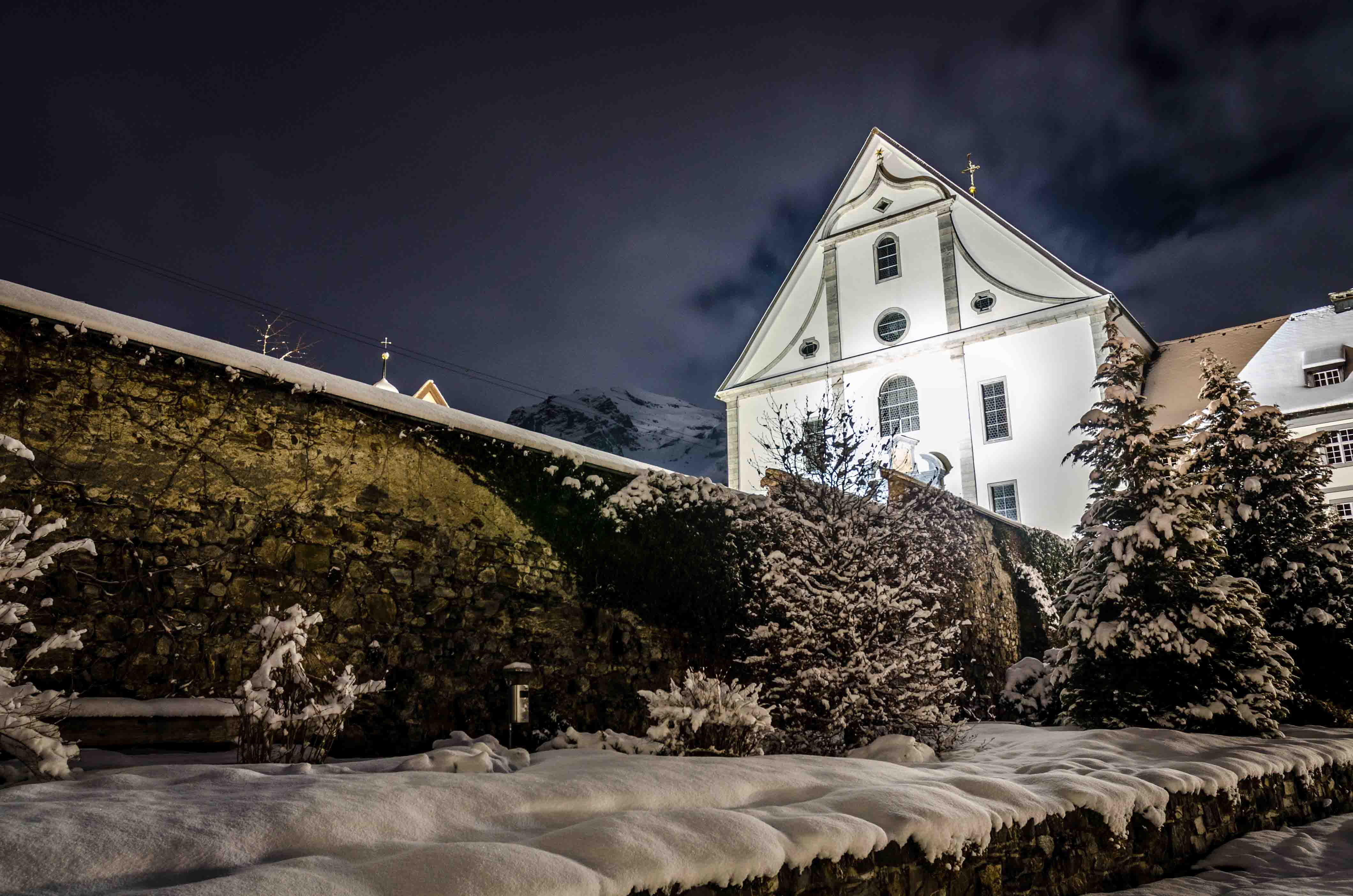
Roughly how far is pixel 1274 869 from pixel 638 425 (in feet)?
232

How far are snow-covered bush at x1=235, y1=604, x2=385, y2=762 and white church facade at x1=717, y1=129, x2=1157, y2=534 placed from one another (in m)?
16.9

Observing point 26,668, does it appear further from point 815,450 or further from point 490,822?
point 815,450

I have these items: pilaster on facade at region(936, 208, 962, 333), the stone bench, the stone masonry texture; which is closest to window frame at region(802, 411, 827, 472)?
the stone masonry texture

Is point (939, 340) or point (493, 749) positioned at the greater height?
point (939, 340)

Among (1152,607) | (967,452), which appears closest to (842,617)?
(1152,607)

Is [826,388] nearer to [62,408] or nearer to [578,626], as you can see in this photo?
[578,626]

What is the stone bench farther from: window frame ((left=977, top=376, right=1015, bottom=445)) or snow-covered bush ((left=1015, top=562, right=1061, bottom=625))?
window frame ((left=977, top=376, right=1015, bottom=445))

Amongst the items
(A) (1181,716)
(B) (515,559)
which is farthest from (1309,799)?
(B) (515,559)

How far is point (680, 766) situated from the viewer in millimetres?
4621

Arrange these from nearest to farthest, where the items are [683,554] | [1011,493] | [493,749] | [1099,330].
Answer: [493,749]
[683,554]
[1099,330]
[1011,493]

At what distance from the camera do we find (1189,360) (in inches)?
929

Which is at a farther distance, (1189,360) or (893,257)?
(893,257)

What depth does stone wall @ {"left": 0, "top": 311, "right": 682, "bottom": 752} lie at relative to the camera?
5.23 meters

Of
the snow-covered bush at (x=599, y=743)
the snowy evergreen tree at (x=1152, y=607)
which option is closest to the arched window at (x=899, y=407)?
the snowy evergreen tree at (x=1152, y=607)
